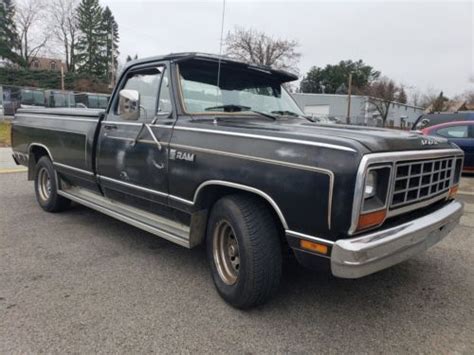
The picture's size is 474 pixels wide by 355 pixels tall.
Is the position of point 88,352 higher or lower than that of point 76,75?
lower

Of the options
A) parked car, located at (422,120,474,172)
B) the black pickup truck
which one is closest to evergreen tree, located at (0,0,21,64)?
parked car, located at (422,120,474,172)

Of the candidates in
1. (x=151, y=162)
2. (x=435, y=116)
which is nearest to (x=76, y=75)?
(x=435, y=116)

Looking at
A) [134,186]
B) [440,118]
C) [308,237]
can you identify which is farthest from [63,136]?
[440,118]

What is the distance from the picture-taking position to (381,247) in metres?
2.47

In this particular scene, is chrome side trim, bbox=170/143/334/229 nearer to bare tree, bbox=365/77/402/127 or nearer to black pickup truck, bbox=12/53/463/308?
black pickup truck, bbox=12/53/463/308

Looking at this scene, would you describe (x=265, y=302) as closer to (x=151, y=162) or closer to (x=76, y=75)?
(x=151, y=162)

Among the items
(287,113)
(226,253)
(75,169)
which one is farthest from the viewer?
(75,169)

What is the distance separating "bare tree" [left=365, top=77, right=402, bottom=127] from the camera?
174 feet

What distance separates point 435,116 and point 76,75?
58.8 meters

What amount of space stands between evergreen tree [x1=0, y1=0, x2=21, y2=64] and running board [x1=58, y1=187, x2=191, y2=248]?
65.1 m

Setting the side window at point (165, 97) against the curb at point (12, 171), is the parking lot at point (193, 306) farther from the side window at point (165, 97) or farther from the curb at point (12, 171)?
the curb at point (12, 171)

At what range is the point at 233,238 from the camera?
3227 mm

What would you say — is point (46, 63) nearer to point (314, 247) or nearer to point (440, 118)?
point (440, 118)

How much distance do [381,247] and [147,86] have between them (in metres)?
2.82
